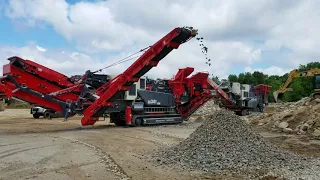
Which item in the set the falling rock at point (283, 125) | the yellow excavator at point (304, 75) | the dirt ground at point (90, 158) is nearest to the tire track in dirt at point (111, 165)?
the dirt ground at point (90, 158)

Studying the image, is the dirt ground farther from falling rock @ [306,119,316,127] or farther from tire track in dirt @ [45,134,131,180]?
falling rock @ [306,119,316,127]

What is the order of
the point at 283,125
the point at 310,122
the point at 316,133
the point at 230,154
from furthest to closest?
the point at 283,125, the point at 310,122, the point at 316,133, the point at 230,154

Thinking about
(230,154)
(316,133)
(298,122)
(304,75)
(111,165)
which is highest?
(304,75)

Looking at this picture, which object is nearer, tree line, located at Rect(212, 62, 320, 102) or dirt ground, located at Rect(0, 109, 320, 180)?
dirt ground, located at Rect(0, 109, 320, 180)

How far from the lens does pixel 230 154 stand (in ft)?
29.2

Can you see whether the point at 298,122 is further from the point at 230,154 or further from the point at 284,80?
the point at 284,80

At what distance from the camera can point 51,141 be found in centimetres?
1298

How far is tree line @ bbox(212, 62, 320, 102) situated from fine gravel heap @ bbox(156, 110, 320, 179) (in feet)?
146

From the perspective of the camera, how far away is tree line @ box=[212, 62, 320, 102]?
6906 cm

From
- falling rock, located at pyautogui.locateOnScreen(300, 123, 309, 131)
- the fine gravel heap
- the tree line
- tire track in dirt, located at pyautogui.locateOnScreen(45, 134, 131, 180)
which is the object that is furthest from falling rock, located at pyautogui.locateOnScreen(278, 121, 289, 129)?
the tree line

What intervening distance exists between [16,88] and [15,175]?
29.9 ft

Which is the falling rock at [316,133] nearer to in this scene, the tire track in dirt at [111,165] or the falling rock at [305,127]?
the falling rock at [305,127]

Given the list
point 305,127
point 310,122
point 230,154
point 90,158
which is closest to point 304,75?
point 310,122

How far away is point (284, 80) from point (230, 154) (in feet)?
150
